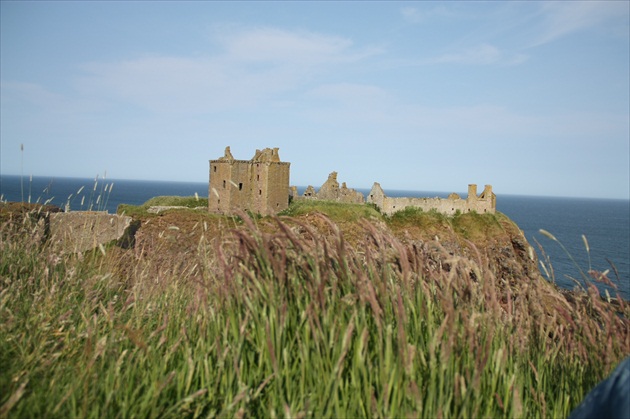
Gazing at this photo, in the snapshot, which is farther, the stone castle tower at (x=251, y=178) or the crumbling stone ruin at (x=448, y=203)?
the crumbling stone ruin at (x=448, y=203)

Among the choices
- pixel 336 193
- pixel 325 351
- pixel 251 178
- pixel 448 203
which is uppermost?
pixel 251 178

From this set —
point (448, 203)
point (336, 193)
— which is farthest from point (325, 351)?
point (336, 193)

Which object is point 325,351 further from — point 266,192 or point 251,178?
point 251,178

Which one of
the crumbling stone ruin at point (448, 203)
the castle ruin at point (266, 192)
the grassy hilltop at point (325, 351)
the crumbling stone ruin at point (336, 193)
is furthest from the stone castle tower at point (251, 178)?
the grassy hilltop at point (325, 351)

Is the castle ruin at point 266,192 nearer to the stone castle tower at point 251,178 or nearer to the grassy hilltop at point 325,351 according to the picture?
the stone castle tower at point 251,178

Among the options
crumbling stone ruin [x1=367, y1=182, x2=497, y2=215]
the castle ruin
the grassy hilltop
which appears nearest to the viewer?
the grassy hilltop

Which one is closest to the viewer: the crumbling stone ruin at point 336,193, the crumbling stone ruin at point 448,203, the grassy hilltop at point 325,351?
the grassy hilltop at point 325,351

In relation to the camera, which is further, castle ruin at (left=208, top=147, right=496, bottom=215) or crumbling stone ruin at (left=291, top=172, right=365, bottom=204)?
crumbling stone ruin at (left=291, top=172, right=365, bottom=204)

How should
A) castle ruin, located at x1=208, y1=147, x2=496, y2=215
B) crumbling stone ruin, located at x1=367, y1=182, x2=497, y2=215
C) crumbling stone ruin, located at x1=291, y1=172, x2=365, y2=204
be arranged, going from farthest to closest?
crumbling stone ruin, located at x1=291, y1=172, x2=365, y2=204 < crumbling stone ruin, located at x1=367, y1=182, x2=497, y2=215 < castle ruin, located at x1=208, y1=147, x2=496, y2=215

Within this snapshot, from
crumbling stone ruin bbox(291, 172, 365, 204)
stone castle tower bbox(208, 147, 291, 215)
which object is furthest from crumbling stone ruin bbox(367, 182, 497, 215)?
stone castle tower bbox(208, 147, 291, 215)

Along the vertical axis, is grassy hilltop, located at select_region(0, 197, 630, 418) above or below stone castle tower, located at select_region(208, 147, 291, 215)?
below

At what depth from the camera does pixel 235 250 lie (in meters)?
5.07

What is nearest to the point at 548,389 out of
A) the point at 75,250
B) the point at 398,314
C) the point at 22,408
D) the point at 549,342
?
the point at 549,342

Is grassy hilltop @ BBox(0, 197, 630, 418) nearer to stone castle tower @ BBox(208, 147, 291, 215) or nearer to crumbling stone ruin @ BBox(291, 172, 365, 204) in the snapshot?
stone castle tower @ BBox(208, 147, 291, 215)
